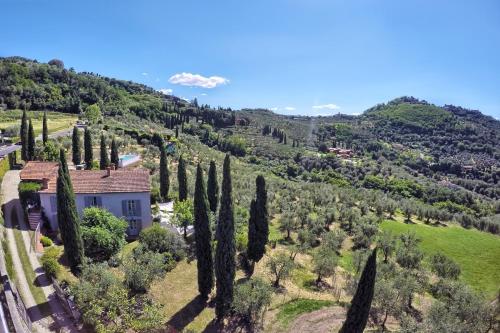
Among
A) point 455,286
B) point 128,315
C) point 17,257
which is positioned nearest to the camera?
point 128,315

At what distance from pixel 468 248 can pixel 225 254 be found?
4754 cm

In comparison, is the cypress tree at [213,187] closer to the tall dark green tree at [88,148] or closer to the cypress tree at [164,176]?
the cypress tree at [164,176]

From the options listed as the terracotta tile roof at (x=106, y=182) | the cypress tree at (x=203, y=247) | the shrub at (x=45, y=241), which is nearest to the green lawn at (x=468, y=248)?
the cypress tree at (x=203, y=247)

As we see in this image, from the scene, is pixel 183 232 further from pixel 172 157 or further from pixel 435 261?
pixel 172 157

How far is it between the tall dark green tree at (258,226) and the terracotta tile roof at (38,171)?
2333 cm

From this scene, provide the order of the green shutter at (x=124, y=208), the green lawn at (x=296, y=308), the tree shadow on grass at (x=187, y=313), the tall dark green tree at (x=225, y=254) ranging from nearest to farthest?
the tree shadow on grass at (x=187, y=313)
the tall dark green tree at (x=225, y=254)
the green lawn at (x=296, y=308)
the green shutter at (x=124, y=208)

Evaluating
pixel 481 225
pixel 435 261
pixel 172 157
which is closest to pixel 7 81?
pixel 172 157

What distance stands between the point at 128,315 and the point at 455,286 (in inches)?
1181

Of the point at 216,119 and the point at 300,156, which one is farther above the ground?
the point at 216,119

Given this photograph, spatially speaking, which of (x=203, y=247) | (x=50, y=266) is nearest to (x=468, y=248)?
(x=203, y=247)

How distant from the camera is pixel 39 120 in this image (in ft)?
311

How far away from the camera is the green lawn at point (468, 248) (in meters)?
44.2

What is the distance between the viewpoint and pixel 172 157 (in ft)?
272

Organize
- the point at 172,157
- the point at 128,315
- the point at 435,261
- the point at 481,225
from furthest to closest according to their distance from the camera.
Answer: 1. the point at 172,157
2. the point at 481,225
3. the point at 435,261
4. the point at 128,315
